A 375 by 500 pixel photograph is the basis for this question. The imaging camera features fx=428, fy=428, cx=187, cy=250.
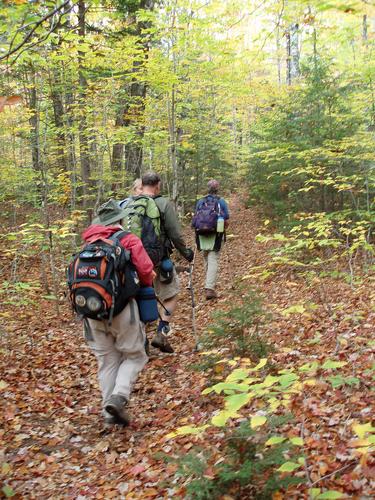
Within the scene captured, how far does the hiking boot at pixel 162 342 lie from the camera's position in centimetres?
638

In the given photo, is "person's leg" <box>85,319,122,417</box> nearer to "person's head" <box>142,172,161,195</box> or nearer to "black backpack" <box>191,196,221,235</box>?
"person's head" <box>142,172,161,195</box>

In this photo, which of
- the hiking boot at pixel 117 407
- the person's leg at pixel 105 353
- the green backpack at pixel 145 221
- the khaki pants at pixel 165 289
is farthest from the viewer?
the khaki pants at pixel 165 289

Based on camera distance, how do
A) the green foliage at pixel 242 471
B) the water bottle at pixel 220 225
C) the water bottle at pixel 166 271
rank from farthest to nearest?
1. the water bottle at pixel 220 225
2. the water bottle at pixel 166 271
3. the green foliage at pixel 242 471

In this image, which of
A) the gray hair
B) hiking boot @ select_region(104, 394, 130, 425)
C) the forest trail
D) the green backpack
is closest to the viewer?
the forest trail

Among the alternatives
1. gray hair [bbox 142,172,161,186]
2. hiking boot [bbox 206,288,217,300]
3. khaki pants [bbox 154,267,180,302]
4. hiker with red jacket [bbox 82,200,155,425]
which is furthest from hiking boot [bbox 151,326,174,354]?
hiking boot [bbox 206,288,217,300]

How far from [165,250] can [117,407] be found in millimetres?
2551

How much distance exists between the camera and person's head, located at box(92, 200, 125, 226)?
15.0ft

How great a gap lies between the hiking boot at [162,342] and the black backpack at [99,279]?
2.28m

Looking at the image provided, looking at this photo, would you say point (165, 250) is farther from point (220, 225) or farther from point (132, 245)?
point (220, 225)

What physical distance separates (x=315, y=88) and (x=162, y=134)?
378cm

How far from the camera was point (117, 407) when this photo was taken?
13.9 ft

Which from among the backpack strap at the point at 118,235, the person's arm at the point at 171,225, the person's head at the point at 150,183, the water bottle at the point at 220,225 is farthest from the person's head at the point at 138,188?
the water bottle at the point at 220,225

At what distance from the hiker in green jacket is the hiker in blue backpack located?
242 centimetres

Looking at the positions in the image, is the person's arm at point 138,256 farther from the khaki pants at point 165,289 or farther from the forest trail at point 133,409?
the khaki pants at point 165,289
